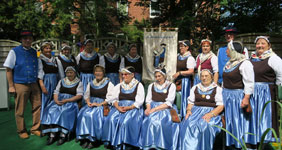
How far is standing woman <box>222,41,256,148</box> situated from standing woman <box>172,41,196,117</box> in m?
1.01

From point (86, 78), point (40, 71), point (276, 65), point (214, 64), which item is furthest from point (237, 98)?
point (40, 71)

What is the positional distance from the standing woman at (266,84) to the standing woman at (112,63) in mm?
2491

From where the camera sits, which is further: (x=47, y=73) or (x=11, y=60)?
(x=47, y=73)

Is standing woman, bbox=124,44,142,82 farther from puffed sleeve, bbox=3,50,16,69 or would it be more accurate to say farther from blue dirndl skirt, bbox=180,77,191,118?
puffed sleeve, bbox=3,50,16,69

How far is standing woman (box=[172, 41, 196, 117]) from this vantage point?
3.91m

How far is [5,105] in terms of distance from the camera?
5.47 m

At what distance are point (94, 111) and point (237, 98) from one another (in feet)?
6.86

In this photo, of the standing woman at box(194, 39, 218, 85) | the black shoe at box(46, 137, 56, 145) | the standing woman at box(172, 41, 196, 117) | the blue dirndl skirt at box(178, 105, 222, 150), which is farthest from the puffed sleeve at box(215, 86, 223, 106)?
the black shoe at box(46, 137, 56, 145)

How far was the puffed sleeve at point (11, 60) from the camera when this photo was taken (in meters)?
3.57

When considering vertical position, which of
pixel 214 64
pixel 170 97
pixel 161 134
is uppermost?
pixel 214 64

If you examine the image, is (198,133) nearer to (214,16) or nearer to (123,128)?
(123,128)

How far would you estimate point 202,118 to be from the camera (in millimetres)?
2879

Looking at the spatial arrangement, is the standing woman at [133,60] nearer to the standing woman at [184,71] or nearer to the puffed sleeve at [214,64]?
the standing woman at [184,71]

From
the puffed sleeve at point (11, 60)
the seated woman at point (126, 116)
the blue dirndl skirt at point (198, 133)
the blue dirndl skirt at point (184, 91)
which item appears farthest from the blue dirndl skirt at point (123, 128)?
the puffed sleeve at point (11, 60)
